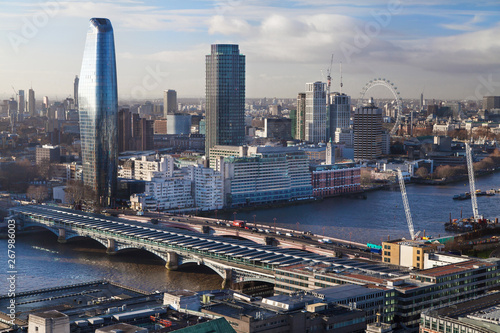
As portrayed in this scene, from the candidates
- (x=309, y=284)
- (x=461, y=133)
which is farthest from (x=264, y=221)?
(x=461, y=133)

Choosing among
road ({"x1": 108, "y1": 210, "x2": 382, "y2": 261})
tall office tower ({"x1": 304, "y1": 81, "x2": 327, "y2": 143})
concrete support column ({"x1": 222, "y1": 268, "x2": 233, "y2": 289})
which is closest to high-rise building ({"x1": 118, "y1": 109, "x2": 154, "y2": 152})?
tall office tower ({"x1": 304, "y1": 81, "x2": 327, "y2": 143})

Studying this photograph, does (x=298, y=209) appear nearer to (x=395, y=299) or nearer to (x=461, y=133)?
(x=395, y=299)

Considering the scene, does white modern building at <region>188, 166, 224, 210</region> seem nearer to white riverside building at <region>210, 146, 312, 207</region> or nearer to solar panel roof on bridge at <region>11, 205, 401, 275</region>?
white riverside building at <region>210, 146, 312, 207</region>


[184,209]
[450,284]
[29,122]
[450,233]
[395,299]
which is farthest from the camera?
[29,122]

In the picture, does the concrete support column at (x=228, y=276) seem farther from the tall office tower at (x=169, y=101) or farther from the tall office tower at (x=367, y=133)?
the tall office tower at (x=169, y=101)

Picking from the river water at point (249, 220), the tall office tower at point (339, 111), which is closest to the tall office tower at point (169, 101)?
the tall office tower at point (339, 111)

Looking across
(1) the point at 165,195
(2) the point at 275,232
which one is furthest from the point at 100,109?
(2) the point at 275,232

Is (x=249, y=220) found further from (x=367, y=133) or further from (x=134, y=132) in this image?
(x=134, y=132)
